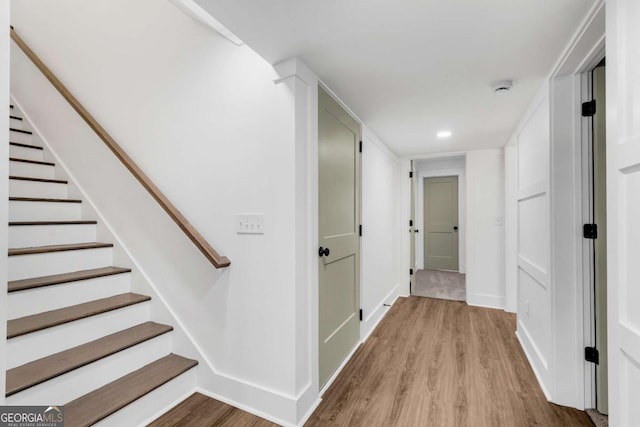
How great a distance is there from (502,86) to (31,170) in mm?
3724

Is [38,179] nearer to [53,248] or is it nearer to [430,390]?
[53,248]

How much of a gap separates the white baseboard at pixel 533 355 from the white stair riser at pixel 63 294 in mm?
2966

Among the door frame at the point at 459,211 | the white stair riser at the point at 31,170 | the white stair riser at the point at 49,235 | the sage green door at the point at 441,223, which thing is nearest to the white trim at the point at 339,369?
the white stair riser at the point at 49,235

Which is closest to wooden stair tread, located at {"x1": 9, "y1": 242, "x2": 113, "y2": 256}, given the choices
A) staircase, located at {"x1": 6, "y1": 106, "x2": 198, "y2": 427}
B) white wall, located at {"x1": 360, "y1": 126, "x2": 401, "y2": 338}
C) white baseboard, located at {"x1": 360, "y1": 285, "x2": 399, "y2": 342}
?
staircase, located at {"x1": 6, "y1": 106, "x2": 198, "y2": 427}

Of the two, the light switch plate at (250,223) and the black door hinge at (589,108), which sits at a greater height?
the black door hinge at (589,108)

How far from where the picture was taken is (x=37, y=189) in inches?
90.7

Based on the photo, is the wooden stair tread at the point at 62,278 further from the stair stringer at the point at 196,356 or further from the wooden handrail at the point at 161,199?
the wooden handrail at the point at 161,199

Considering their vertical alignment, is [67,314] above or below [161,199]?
below

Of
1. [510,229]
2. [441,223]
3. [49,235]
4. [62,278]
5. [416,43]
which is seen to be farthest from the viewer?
[441,223]

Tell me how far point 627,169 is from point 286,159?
4.52 ft

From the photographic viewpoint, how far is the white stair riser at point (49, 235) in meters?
1.89

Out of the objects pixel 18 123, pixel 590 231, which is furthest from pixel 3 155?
pixel 18 123

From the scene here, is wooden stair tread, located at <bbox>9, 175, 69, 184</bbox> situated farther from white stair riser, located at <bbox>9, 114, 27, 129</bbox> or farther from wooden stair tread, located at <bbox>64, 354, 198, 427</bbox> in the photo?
wooden stair tread, located at <bbox>64, 354, 198, 427</bbox>

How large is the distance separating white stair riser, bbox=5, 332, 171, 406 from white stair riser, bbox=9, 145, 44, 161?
2.10m
